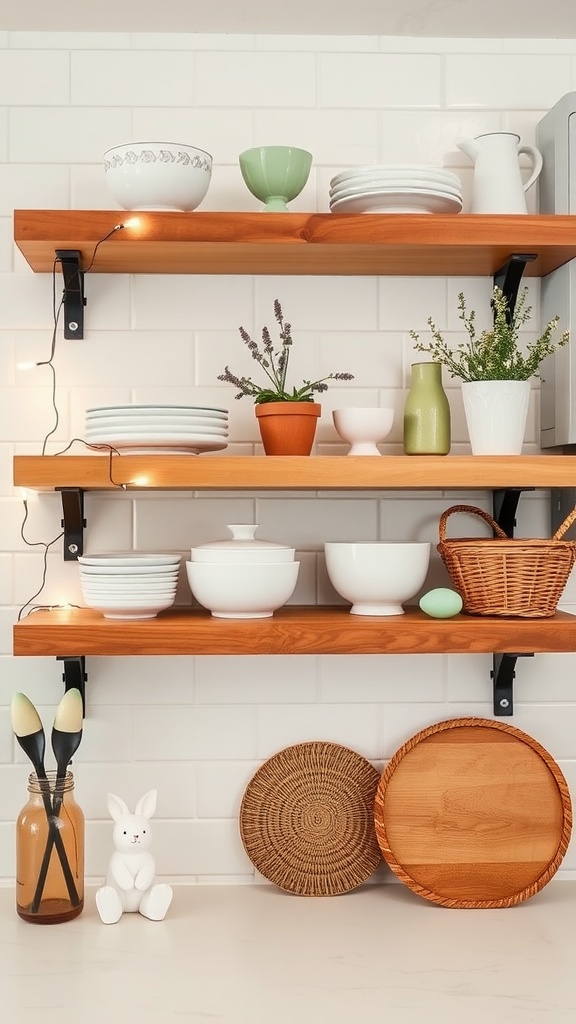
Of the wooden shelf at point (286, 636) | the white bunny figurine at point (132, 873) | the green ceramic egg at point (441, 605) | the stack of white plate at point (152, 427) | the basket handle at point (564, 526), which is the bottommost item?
the white bunny figurine at point (132, 873)

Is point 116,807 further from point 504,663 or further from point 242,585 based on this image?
point 504,663

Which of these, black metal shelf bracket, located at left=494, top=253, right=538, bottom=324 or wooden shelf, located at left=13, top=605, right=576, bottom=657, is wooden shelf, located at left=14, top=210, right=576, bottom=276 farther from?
wooden shelf, located at left=13, top=605, right=576, bottom=657

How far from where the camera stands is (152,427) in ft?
4.59

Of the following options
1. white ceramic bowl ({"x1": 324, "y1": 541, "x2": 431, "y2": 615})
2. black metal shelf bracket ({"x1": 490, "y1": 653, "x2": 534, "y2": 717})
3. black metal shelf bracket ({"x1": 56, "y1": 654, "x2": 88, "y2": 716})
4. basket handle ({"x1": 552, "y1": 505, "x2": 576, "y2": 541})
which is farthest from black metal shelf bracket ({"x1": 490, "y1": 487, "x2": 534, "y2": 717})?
black metal shelf bracket ({"x1": 56, "y1": 654, "x2": 88, "y2": 716})

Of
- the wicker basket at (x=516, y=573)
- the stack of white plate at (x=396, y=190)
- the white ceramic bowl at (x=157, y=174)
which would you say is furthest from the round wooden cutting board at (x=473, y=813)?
the white ceramic bowl at (x=157, y=174)

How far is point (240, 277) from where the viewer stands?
1.67 metres

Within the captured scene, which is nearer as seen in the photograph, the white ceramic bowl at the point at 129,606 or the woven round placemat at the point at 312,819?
the white ceramic bowl at the point at 129,606

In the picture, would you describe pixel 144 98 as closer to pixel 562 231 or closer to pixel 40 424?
pixel 40 424

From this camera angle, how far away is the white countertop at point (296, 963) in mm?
1214

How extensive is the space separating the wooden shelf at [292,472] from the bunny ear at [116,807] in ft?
1.58

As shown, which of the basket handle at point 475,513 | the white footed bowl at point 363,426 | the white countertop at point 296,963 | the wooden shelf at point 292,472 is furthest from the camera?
the basket handle at point 475,513

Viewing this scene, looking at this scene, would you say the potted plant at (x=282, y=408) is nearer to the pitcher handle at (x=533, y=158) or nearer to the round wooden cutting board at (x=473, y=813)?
the pitcher handle at (x=533, y=158)

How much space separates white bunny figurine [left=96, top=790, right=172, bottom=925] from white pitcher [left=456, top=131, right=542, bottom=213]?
1059mm

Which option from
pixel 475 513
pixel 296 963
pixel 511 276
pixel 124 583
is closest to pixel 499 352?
pixel 511 276
